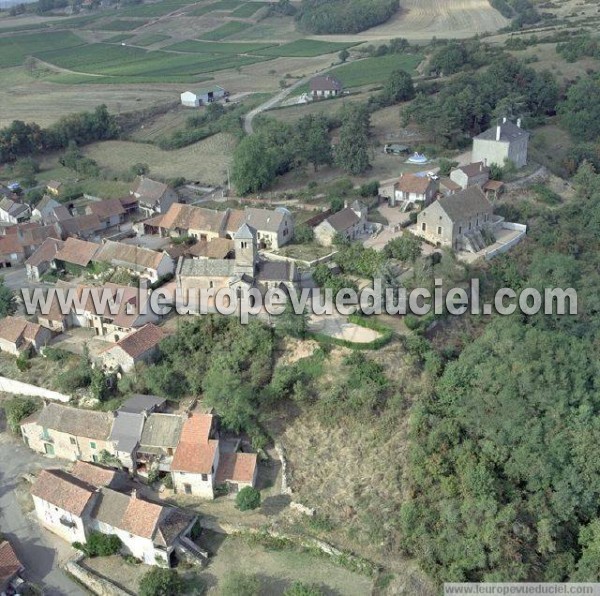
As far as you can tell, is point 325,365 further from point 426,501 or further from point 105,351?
point 105,351

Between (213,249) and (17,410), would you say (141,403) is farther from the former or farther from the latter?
(213,249)

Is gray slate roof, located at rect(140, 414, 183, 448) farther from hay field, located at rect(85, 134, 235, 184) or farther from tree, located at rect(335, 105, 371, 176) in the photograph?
hay field, located at rect(85, 134, 235, 184)

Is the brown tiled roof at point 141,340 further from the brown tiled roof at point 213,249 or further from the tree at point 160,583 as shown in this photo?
→ the tree at point 160,583

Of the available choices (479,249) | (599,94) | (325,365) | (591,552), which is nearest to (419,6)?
(599,94)

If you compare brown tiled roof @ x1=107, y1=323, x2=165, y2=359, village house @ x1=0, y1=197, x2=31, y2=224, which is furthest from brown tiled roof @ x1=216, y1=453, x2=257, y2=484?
village house @ x1=0, y1=197, x2=31, y2=224

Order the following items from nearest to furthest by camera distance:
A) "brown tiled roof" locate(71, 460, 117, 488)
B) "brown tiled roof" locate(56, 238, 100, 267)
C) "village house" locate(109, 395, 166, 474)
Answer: "brown tiled roof" locate(71, 460, 117, 488) < "village house" locate(109, 395, 166, 474) < "brown tiled roof" locate(56, 238, 100, 267)

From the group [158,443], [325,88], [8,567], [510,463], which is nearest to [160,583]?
[8,567]

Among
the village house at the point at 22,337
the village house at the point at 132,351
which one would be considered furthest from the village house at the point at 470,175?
the village house at the point at 22,337
